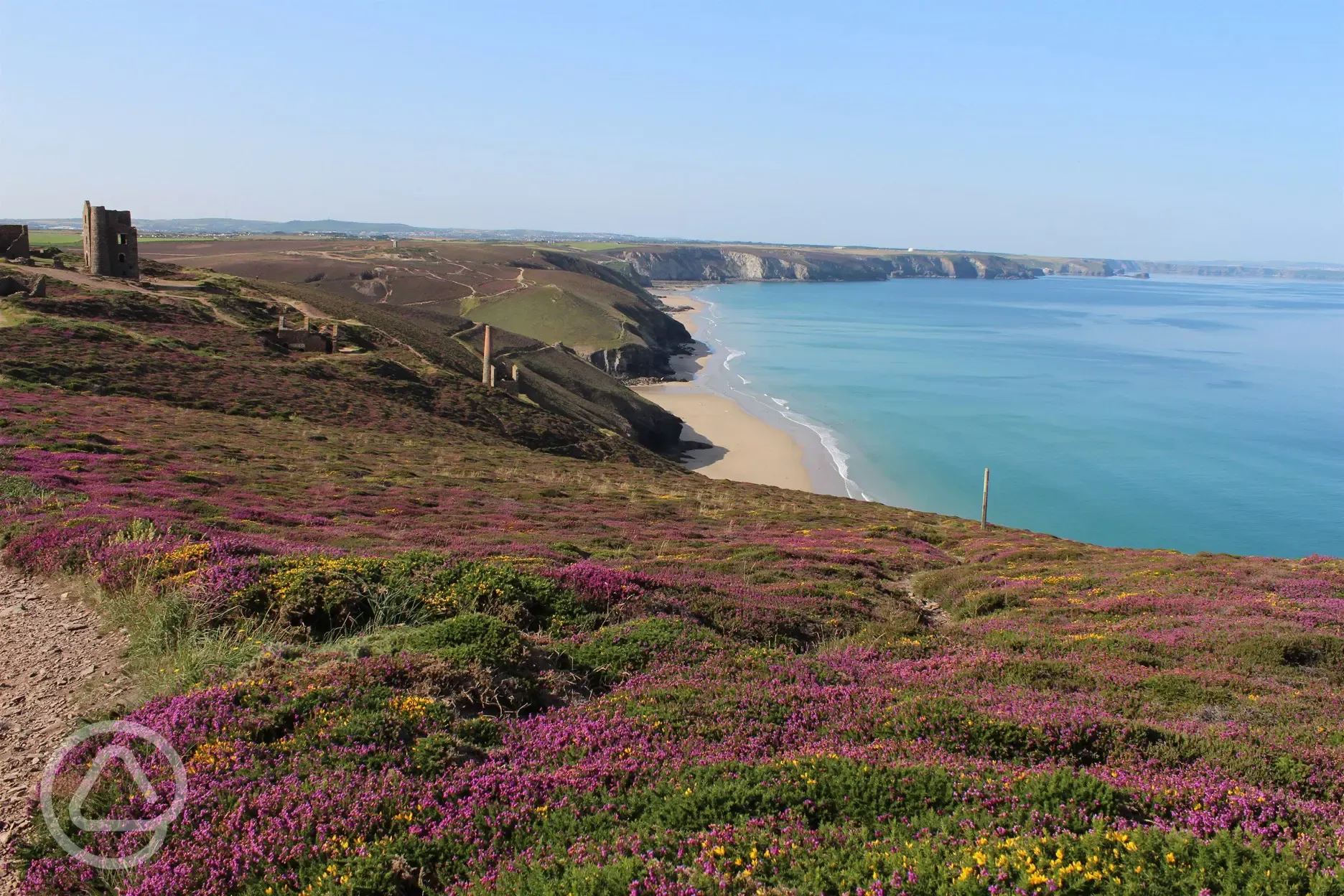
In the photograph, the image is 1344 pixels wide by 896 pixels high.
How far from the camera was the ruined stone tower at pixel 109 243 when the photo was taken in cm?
5100

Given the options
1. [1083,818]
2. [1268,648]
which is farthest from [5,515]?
[1268,648]

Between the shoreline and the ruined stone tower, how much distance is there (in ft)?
123

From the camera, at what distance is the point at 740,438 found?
66938 mm

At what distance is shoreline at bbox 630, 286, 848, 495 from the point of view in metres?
55.5

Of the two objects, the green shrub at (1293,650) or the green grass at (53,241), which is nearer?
the green shrub at (1293,650)

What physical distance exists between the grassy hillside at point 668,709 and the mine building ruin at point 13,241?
43.6m

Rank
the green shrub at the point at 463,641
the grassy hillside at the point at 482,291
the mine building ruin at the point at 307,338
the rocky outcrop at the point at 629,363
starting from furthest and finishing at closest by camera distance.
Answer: the grassy hillside at the point at 482,291 < the rocky outcrop at the point at 629,363 < the mine building ruin at the point at 307,338 < the green shrub at the point at 463,641

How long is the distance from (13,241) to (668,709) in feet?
204

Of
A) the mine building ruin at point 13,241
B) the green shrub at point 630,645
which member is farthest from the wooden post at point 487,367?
the green shrub at point 630,645

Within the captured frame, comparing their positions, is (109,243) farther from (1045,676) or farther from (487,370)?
(1045,676)

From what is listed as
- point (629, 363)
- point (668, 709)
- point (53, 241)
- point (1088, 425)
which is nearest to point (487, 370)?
point (629, 363)

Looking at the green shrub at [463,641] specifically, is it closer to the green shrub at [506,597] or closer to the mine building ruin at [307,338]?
the green shrub at [506,597]

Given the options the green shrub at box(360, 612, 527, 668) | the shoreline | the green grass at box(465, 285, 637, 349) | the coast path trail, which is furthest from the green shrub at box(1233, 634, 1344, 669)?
the green grass at box(465, 285, 637, 349)

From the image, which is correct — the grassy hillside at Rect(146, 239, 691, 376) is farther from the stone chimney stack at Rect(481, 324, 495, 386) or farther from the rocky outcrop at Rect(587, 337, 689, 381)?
the stone chimney stack at Rect(481, 324, 495, 386)
